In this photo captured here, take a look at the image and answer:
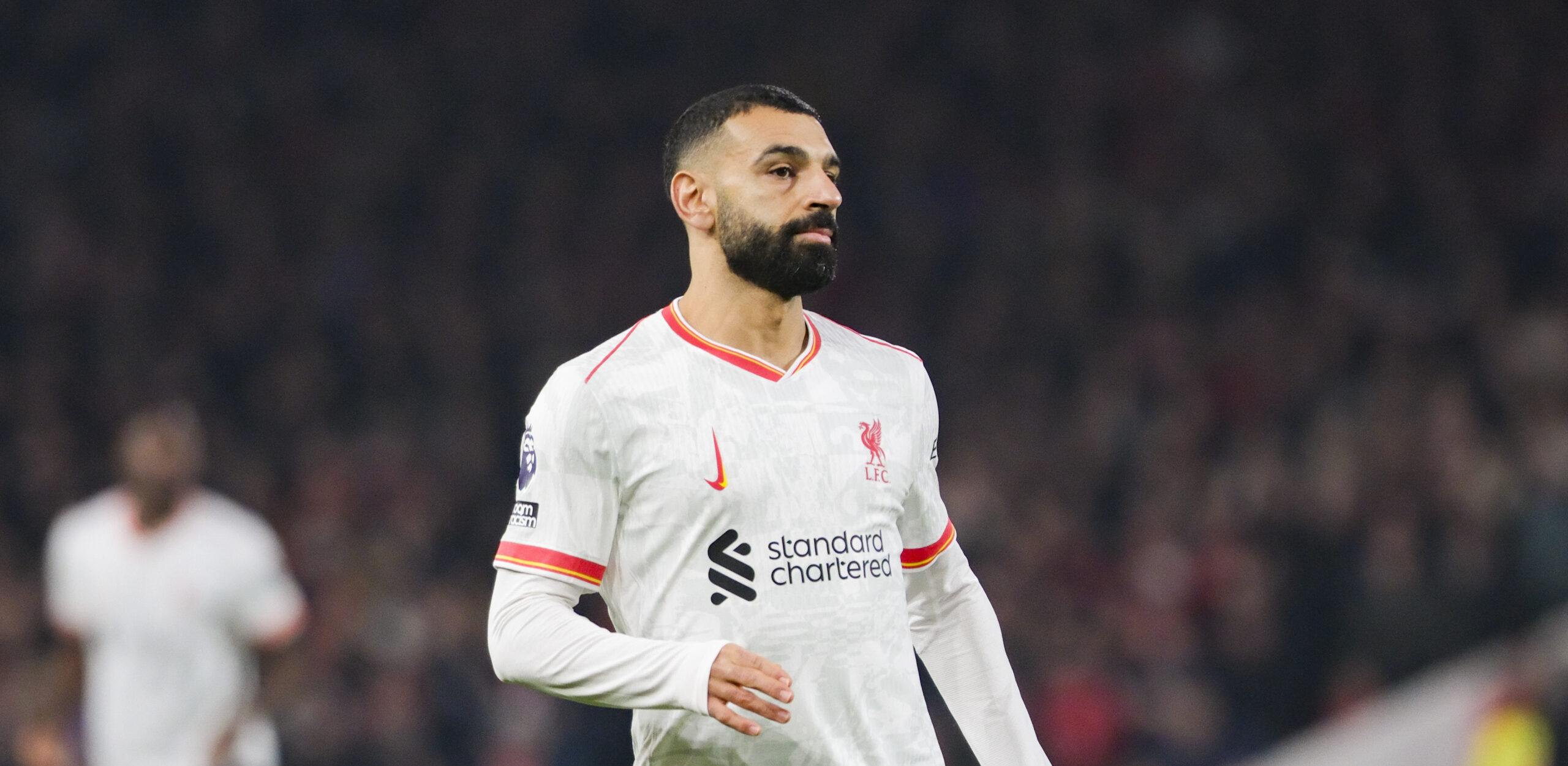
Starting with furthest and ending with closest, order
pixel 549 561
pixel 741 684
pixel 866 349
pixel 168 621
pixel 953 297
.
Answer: pixel 953 297, pixel 168 621, pixel 866 349, pixel 549 561, pixel 741 684

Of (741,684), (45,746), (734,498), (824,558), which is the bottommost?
(45,746)

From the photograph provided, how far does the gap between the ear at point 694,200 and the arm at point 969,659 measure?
0.75 m

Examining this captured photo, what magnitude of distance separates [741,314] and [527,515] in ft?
1.67

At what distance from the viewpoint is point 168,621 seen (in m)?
6.57

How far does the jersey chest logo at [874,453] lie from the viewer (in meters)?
2.96

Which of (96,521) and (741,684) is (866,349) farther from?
(96,521)

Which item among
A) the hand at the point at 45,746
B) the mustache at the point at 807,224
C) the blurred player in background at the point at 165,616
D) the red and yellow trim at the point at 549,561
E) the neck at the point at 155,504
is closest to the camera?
the red and yellow trim at the point at 549,561

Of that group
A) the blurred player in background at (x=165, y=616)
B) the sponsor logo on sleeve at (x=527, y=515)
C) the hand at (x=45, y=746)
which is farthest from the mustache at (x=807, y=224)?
the hand at (x=45, y=746)

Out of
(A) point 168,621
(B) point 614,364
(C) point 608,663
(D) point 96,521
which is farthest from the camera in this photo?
(D) point 96,521

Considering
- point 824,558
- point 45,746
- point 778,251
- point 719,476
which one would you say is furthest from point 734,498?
point 45,746

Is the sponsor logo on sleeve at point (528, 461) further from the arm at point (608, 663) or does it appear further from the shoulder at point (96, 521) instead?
the shoulder at point (96, 521)

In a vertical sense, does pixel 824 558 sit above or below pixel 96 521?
above

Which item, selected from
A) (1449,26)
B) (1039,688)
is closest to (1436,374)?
(1039,688)

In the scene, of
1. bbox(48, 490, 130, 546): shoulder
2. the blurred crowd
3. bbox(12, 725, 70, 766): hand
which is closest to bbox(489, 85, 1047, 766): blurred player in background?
bbox(12, 725, 70, 766): hand
